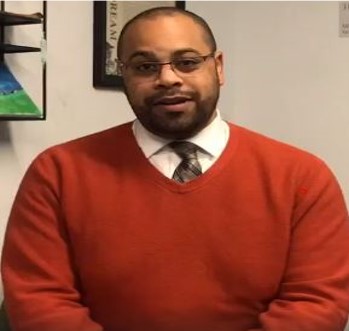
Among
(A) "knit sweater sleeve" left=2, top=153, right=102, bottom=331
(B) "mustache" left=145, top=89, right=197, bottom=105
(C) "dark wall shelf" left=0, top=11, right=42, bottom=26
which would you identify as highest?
(C) "dark wall shelf" left=0, top=11, right=42, bottom=26

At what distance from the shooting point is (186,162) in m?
1.56

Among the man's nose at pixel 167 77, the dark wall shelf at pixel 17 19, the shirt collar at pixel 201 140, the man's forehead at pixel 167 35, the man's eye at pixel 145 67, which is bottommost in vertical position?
the shirt collar at pixel 201 140

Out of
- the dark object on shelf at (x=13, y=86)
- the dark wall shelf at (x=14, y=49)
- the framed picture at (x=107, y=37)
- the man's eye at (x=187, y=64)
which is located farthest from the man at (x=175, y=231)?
the framed picture at (x=107, y=37)

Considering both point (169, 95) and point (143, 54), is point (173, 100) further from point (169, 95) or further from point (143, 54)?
point (143, 54)

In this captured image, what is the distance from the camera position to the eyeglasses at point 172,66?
4.96ft

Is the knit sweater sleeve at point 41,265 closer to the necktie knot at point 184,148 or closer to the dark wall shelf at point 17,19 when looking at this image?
the necktie knot at point 184,148

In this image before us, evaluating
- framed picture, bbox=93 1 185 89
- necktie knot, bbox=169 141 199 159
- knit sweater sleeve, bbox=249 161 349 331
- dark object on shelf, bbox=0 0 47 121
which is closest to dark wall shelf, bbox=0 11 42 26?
dark object on shelf, bbox=0 0 47 121

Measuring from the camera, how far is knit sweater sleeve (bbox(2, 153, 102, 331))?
1.43 m

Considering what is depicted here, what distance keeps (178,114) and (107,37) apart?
73cm

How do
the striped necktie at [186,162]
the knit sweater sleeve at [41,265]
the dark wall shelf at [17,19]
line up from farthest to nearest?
the dark wall shelf at [17,19] → the striped necktie at [186,162] → the knit sweater sleeve at [41,265]

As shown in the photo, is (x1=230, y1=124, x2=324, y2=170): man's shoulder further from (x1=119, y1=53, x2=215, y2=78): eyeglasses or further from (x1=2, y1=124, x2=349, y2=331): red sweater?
(x1=119, y1=53, x2=215, y2=78): eyeglasses

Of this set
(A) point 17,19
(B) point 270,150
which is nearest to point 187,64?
(B) point 270,150

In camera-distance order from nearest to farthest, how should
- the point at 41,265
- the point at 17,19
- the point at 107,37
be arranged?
1. the point at 41,265
2. the point at 17,19
3. the point at 107,37

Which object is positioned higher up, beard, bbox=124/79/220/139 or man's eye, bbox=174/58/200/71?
man's eye, bbox=174/58/200/71
